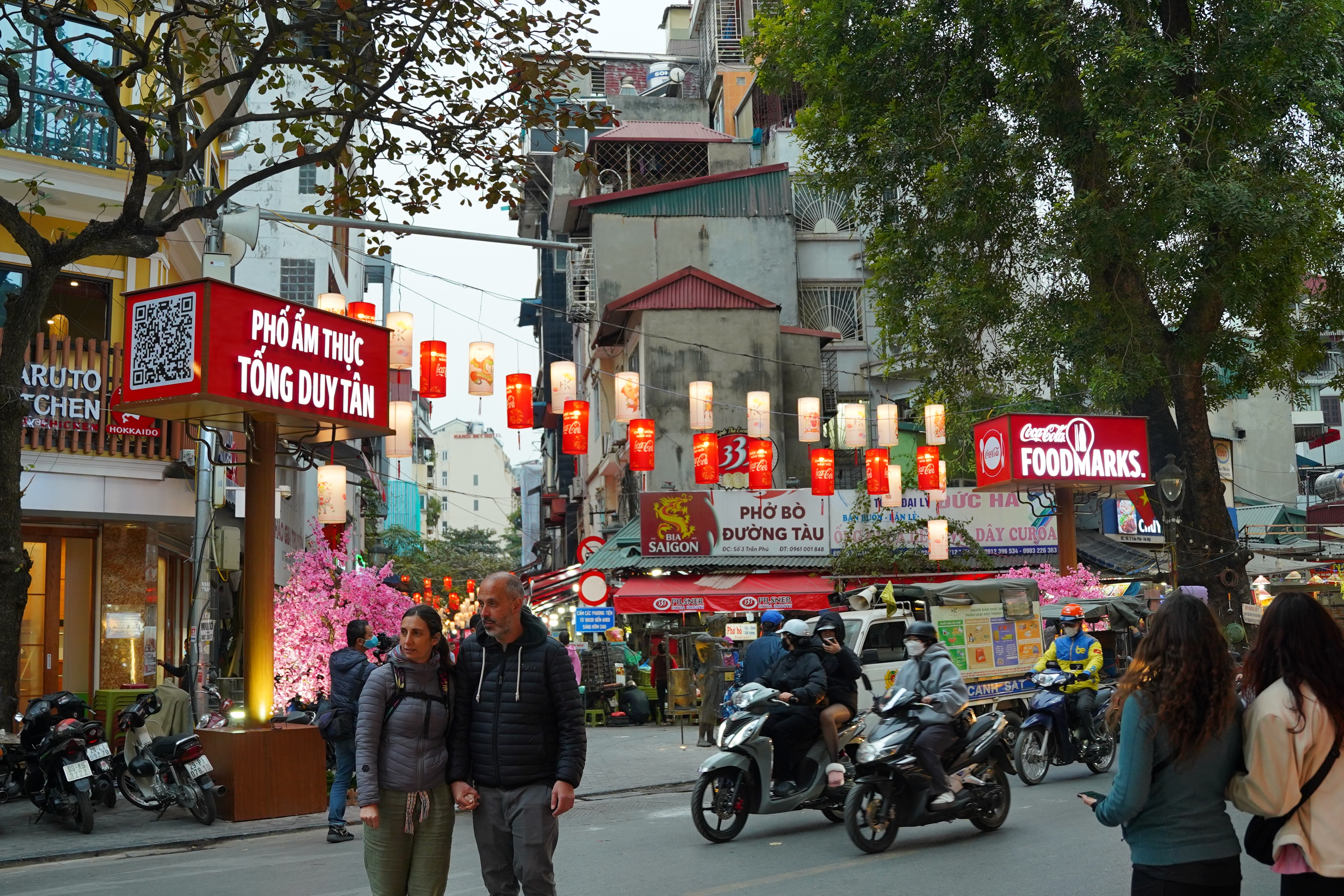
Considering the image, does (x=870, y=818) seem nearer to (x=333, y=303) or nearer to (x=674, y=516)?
(x=333, y=303)

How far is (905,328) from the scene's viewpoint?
2036 centimetres

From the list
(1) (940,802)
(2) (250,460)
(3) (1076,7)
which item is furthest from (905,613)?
(3) (1076,7)

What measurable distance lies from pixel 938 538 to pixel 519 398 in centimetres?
908

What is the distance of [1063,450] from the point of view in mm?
20312

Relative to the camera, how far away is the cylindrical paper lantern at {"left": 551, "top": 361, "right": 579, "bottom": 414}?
2355 cm

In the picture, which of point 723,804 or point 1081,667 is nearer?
point 723,804

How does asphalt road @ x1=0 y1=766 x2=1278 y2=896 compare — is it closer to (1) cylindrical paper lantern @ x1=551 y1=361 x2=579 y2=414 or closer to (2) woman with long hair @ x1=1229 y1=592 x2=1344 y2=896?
(2) woman with long hair @ x1=1229 y1=592 x2=1344 y2=896

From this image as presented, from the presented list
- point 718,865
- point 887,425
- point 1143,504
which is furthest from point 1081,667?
point 1143,504

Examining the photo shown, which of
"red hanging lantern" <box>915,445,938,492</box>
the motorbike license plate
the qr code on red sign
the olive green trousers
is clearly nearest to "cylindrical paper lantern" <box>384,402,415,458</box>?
the qr code on red sign

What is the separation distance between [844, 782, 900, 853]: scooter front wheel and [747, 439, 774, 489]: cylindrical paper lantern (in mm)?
16674

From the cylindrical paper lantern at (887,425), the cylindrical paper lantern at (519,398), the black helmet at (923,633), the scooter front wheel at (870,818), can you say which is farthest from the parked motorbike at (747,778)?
the cylindrical paper lantern at (887,425)

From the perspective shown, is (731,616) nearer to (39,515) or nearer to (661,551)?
(661,551)

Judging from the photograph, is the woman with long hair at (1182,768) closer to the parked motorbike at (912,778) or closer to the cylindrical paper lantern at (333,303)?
the parked motorbike at (912,778)

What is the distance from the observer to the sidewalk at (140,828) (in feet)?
33.8
